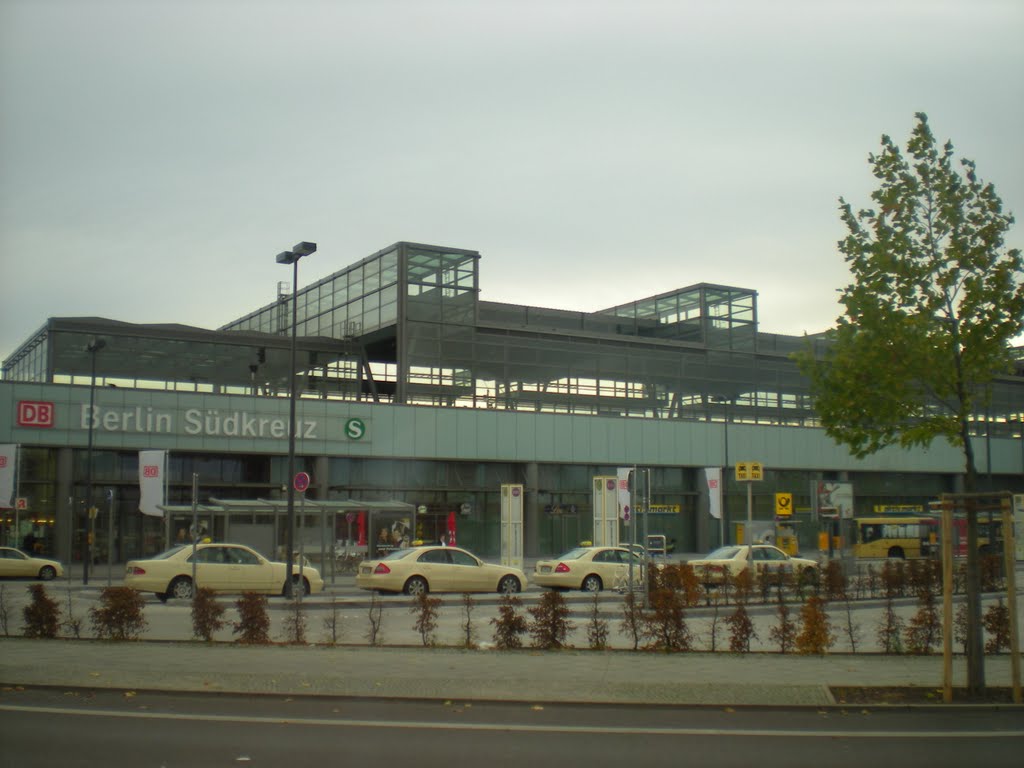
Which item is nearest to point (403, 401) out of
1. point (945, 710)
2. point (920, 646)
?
point (920, 646)

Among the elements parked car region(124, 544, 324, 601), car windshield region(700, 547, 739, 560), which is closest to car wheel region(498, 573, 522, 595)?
parked car region(124, 544, 324, 601)

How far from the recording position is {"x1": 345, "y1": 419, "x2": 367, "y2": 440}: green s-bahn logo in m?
53.0

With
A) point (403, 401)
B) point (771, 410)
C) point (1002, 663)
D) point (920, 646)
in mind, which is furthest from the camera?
point (771, 410)

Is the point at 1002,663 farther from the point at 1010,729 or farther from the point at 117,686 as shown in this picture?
the point at 117,686

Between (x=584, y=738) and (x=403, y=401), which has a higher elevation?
(x=403, y=401)

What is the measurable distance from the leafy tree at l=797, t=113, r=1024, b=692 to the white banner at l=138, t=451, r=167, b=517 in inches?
1078

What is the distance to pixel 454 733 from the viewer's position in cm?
1027

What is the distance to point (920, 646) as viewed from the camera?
16484 millimetres

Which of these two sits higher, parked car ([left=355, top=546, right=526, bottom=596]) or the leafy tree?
the leafy tree

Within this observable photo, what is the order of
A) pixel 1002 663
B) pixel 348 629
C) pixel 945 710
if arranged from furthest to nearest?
pixel 348 629 < pixel 1002 663 < pixel 945 710

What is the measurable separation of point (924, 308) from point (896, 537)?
49.3 meters

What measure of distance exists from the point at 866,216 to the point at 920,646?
6911 mm

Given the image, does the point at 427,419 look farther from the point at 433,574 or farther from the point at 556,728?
the point at 556,728

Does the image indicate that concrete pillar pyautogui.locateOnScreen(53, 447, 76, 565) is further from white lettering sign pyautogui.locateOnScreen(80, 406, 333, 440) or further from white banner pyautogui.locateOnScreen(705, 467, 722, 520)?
white banner pyautogui.locateOnScreen(705, 467, 722, 520)
